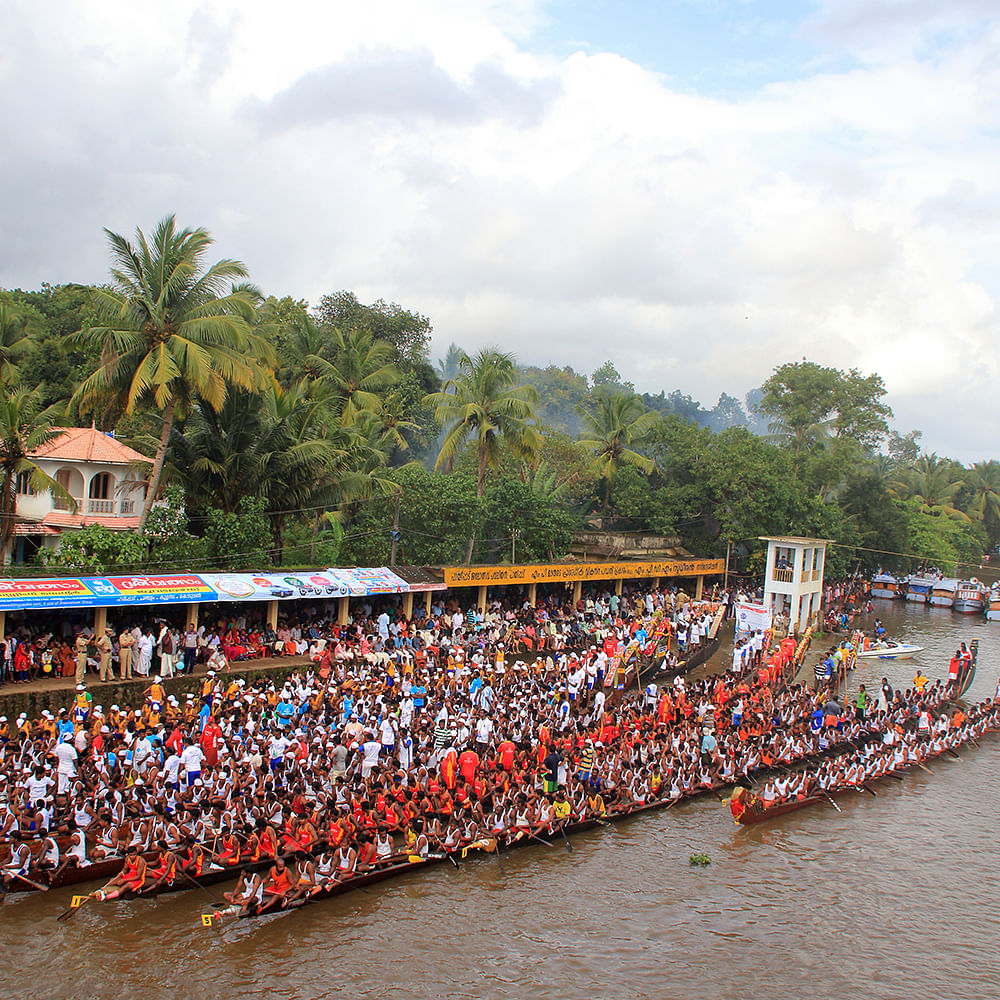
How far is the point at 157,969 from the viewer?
1034 cm

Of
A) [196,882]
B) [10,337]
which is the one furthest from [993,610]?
[10,337]

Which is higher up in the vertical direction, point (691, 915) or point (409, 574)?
point (409, 574)

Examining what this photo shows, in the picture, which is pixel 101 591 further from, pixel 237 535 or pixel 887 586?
pixel 887 586

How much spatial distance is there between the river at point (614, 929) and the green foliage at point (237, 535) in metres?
11.7

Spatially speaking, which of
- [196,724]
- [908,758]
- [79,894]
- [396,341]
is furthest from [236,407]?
[396,341]

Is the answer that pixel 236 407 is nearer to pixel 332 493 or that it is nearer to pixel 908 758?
pixel 332 493

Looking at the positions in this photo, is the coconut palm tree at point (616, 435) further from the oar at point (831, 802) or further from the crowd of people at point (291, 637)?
the oar at point (831, 802)

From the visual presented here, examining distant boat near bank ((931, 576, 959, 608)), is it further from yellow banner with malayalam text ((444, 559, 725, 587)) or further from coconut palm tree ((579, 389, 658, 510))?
yellow banner with malayalam text ((444, 559, 725, 587))

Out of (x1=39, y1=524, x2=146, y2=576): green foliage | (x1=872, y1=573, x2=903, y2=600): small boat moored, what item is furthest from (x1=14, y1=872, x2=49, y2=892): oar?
(x1=872, y1=573, x2=903, y2=600): small boat moored

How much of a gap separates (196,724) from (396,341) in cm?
3324

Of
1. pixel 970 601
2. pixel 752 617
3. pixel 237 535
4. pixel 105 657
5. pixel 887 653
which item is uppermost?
pixel 237 535

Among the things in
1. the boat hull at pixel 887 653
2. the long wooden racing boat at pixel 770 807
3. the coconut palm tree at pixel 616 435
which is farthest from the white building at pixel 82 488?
the boat hull at pixel 887 653

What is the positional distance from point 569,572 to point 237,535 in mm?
11212

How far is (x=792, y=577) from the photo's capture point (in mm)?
31797
